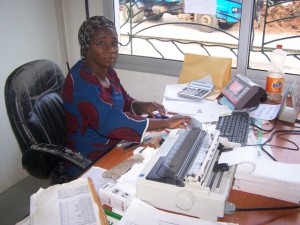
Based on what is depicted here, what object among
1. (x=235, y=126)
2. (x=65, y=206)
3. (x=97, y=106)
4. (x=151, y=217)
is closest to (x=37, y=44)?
(x=97, y=106)

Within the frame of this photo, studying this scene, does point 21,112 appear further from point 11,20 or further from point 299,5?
point 299,5

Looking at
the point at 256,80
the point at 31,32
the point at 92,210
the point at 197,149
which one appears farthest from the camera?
the point at 31,32

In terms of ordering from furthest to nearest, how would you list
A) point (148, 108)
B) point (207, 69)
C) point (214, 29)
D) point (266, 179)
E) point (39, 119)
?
point (214, 29), point (207, 69), point (148, 108), point (39, 119), point (266, 179)

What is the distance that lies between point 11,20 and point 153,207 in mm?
1703

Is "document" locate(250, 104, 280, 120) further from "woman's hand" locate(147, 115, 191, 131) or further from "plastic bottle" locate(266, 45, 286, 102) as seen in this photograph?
"woman's hand" locate(147, 115, 191, 131)


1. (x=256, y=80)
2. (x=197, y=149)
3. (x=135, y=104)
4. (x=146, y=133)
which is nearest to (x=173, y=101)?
(x=135, y=104)

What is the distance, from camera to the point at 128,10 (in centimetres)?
227

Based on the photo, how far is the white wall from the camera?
2.02 meters

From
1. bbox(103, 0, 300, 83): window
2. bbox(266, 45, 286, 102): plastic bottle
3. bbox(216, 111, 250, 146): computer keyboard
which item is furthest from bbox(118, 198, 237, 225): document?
bbox(103, 0, 300, 83): window

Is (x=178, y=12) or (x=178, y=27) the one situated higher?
(x=178, y=12)

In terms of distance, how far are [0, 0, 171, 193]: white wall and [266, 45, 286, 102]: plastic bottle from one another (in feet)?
2.28

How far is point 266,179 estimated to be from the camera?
92 cm

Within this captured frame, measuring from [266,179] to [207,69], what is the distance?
106cm

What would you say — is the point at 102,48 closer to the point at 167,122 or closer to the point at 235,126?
the point at 167,122
